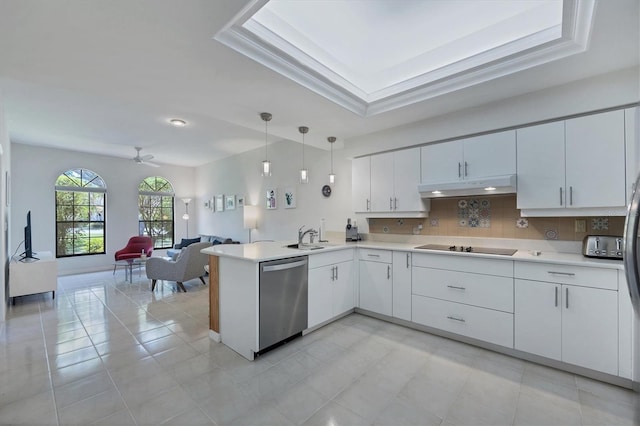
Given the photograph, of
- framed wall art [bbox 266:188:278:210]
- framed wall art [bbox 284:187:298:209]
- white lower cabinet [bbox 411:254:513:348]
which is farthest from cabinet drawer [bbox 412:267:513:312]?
framed wall art [bbox 266:188:278:210]

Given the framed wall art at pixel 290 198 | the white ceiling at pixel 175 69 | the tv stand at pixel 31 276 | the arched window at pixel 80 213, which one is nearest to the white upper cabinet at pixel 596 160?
the white ceiling at pixel 175 69

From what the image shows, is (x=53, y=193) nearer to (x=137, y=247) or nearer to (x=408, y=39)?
(x=137, y=247)

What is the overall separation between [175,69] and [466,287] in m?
3.22

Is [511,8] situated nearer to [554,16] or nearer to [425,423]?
[554,16]

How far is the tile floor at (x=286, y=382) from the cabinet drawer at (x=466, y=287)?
0.45 m

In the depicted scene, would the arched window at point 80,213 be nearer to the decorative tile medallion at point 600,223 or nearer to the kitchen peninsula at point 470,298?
the kitchen peninsula at point 470,298

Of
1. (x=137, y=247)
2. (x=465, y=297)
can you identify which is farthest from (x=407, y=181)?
(x=137, y=247)

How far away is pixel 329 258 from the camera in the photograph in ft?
10.6

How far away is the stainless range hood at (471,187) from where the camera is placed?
2691mm

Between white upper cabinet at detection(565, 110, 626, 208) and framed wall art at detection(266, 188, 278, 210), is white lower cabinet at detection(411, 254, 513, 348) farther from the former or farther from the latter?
framed wall art at detection(266, 188, 278, 210)

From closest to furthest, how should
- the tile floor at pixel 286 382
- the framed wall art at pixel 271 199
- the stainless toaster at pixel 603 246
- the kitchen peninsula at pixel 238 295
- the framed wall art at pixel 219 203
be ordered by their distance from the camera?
the tile floor at pixel 286 382, the stainless toaster at pixel 603 246, the kitchen peninsula at pixel 238 295, the framed wall art at pixel 271 199, the framed wall art at pixel 219 203

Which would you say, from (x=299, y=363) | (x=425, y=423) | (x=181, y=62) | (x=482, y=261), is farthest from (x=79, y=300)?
(x=482, y=261)

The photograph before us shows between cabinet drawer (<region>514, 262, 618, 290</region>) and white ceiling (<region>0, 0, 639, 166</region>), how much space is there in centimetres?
158

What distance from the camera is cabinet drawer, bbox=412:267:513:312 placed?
255 cm
